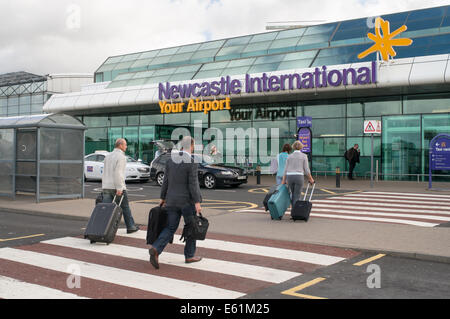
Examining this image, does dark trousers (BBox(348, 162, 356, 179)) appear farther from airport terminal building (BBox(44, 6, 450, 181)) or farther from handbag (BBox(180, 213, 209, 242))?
handbag (BBox(180, 213, 209, 242))

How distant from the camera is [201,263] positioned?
6.77 m

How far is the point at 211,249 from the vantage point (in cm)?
777

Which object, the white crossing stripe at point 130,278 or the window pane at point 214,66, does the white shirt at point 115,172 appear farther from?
the window pane at point 214,66

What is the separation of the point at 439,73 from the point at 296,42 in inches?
419

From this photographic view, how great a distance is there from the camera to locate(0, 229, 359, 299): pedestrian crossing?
5.41 meters

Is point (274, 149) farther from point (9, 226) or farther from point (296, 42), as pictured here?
point (9, 226)

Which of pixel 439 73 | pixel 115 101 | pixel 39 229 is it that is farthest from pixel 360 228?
pixel 115 101

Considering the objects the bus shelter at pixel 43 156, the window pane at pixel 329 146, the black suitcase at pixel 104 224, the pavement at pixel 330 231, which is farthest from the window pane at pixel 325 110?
the black suitcase at pixel 104 224

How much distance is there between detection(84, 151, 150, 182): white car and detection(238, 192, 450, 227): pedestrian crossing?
34.7ft

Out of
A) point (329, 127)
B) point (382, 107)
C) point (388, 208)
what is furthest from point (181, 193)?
point (329, 127)

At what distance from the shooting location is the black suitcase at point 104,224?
8055 mm

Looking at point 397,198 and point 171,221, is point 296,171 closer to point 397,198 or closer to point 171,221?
point 171,221

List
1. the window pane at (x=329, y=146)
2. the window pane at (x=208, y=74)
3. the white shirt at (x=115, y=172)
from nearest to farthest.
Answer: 1. the white shirt at (x=115, y=172)
2. the window pane at (x=329, y=146)
3. the window pane at (x=208, y=74)

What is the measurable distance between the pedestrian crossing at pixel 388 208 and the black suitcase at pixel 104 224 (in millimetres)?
4900
